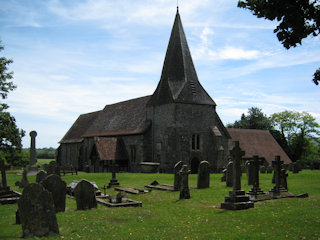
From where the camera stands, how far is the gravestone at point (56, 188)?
35.0 feet

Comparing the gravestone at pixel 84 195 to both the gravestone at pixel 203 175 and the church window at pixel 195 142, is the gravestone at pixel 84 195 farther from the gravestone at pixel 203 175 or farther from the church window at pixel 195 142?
the church window at pixel 195 142

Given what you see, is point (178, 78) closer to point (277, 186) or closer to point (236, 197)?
point (277, 186)

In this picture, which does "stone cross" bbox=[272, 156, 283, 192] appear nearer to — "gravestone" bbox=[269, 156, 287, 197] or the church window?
"gravestone" bbox=[269, 156, 287, 197]

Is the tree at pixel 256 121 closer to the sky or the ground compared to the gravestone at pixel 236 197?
closer to the sky

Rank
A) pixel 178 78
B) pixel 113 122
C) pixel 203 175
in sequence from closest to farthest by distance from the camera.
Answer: pixel 203 175, pixel 178 78, pixel 113 122

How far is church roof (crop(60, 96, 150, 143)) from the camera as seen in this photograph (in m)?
37.0

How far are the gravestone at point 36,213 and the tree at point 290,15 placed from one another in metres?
6.67

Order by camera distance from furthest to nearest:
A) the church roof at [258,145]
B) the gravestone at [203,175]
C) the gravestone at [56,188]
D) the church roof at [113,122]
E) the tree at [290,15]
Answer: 1. the church roof at [258,145]
2. the church roof at [113,122]
3. the gravestone at [203,175]
4. the gravestone at [56,188]
5. the tree at [290,15]

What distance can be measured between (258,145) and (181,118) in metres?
17.7

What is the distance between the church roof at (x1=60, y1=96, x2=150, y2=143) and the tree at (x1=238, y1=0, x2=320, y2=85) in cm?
2745

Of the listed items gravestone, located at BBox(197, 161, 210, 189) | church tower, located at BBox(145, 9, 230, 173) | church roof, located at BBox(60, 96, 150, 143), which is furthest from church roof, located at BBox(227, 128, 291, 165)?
gravestone, located at BBox(197, 161, 210, 189)

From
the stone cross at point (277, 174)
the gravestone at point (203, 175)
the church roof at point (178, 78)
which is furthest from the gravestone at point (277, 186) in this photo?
the church roof at point (178, 78)

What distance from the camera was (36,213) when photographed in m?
7.92

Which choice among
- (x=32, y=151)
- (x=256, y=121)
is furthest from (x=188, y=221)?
(x=256, y=121)
